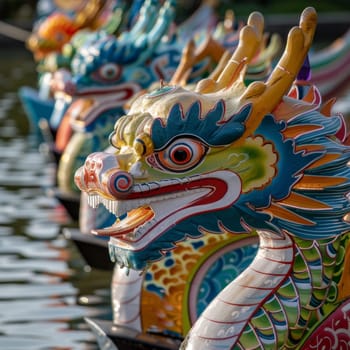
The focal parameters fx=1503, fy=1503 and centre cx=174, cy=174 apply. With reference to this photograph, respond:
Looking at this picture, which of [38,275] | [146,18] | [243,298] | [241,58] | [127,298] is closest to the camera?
[243,298]

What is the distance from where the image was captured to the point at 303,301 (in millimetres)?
5895

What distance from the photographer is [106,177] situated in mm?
5551

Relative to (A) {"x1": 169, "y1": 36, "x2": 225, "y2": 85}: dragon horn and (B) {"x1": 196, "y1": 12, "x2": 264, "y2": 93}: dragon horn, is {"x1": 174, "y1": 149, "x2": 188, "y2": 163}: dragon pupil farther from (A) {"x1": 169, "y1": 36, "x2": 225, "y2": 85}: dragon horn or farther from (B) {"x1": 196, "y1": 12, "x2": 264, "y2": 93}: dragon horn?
(A) {"x1": 169, "y1": 36, "x2": 225, "y2": 85}: dragon horn

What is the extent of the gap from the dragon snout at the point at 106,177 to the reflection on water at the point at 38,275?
3265 millimetres

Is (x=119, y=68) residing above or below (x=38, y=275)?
above

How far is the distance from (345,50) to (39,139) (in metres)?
3.98

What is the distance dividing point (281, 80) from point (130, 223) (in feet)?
2.61

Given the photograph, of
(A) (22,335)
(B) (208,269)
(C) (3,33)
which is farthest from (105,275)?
(C) (3,33)

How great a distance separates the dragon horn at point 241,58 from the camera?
5984mm

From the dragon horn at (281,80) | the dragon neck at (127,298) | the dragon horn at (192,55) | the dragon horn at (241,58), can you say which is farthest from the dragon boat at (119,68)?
the dragon horn at (281,80)

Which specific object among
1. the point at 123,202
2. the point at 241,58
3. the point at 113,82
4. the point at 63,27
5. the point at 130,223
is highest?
the point at 241,58

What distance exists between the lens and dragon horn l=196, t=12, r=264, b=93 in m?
5.98

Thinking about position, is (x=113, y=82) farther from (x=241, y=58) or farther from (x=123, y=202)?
(x=123, y=202)

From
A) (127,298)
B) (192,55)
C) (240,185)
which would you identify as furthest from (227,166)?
(192,55)
